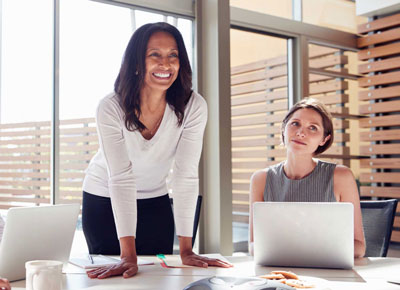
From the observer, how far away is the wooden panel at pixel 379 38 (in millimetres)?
5430

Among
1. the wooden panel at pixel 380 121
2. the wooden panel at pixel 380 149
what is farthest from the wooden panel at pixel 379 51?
the wooden panel at pixel 380 149

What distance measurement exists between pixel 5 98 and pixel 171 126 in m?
1.98

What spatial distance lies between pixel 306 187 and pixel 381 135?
363cm

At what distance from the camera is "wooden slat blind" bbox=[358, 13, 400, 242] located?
5.43 metres

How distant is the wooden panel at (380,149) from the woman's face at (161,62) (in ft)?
13.5

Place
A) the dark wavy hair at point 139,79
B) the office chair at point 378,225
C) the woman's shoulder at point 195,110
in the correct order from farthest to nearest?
the office chair at point 378,225, the woman's shoulder at point 195,110, the dark wavy hair at point 139,79

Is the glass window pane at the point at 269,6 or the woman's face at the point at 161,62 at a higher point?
the glass window pane at the point at 269,6

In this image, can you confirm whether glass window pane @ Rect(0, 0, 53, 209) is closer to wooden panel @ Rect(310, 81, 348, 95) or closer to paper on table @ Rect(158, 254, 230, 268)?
paper on table @ Rect(158, 254, 230, 268)

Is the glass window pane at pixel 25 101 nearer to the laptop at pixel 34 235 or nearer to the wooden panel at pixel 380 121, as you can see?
the laptop at pixel 34 235

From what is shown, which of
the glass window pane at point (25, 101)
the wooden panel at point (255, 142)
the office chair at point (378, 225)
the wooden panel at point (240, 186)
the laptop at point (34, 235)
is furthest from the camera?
the wooden panel at point (255, 142)

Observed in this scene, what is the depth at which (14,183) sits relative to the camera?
355 centimetres

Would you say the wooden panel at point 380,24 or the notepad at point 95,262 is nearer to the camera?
the notepad at point 95,262

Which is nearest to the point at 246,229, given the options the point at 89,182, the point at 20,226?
the point at 89,182

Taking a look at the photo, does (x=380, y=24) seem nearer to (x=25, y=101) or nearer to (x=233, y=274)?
(x=25, y=101)
